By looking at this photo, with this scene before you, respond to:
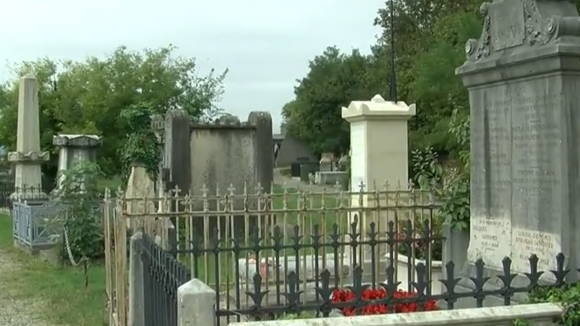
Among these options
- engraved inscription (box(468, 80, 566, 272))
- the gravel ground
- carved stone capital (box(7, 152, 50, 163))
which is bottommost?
the gravel ground

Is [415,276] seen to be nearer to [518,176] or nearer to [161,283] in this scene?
[518,176]

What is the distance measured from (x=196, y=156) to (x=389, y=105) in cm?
598

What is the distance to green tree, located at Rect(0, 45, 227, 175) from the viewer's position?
98.9ft

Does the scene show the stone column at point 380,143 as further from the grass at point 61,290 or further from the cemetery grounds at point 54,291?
the grass at point 61,290

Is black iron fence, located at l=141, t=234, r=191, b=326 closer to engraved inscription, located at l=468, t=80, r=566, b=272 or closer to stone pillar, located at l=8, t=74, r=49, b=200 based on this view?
engraved inscription, located at l=468, t=80, r=566, b=272

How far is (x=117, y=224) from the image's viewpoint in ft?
27.5

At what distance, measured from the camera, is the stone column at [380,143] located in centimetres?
1149

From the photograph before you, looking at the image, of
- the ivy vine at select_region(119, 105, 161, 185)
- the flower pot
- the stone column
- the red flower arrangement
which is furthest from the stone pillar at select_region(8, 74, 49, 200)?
the red flower arrangement

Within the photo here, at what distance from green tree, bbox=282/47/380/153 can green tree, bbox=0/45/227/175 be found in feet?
66.2

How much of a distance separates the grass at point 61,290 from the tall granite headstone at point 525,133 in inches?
203

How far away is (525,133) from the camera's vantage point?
21.5ft

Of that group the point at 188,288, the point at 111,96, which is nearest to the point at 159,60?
the point at 111,96

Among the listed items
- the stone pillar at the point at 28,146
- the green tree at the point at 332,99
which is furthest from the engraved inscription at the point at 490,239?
the green tree at the point at 332,99

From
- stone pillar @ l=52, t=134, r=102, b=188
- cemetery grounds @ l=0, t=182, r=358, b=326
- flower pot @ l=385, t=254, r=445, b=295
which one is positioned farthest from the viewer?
stone pillar @ l=52, t=134, r=102, b=188
